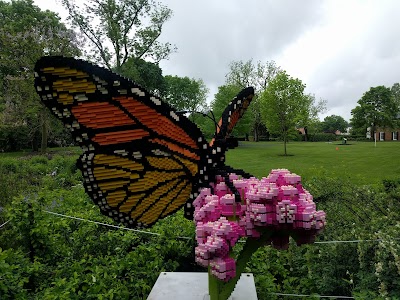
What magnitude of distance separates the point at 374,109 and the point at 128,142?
159 ft

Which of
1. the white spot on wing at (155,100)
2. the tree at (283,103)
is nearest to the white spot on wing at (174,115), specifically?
the white spot on wing at (155,100)

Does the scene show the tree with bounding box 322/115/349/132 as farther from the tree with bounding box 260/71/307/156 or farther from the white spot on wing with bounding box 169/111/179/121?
the white spot on wing with bounding box 169/111/179/121

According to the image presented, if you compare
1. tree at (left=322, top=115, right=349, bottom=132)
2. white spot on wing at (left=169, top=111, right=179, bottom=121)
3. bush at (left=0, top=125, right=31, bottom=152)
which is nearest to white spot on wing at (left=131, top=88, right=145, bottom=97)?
white spot on wing at (left=169, top=111, right=179, bottom=121)

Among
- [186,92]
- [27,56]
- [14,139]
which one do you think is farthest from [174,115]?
[186,92]

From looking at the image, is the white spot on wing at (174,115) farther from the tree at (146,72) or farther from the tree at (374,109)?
the tree at (374,109)

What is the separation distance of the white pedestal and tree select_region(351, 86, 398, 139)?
4560cm

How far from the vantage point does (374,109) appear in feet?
147

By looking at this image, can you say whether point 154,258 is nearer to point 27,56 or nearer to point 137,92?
point 137,92

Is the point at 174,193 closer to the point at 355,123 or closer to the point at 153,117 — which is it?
the point at 153,117

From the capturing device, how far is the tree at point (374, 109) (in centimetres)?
4344

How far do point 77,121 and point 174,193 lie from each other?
2.91ft

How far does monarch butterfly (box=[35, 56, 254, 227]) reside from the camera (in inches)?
85.9

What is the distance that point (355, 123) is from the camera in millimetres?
45781

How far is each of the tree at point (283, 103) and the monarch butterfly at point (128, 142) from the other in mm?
21713
